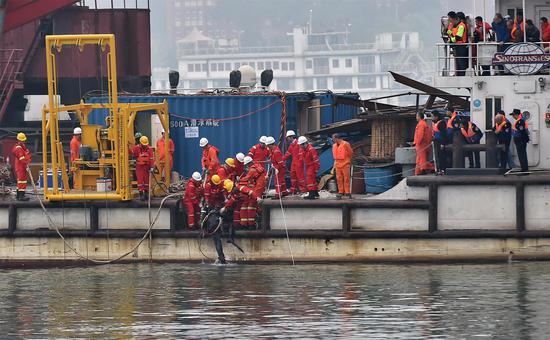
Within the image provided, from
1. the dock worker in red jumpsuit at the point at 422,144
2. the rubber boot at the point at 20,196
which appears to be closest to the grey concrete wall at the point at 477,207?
the dock worker in red jumpsuit at the point at 422,144

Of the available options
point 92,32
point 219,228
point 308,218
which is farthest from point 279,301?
point 92,32

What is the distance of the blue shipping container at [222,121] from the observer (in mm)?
28953

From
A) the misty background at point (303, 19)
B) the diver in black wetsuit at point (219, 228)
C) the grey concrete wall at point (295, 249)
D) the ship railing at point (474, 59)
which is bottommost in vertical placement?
the grey concrete wall at point (295, 249)

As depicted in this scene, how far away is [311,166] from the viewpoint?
26.6 metres

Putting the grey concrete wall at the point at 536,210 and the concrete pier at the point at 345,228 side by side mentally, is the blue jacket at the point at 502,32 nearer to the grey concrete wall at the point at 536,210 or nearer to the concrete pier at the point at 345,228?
the concrete pier at the point at 345,228

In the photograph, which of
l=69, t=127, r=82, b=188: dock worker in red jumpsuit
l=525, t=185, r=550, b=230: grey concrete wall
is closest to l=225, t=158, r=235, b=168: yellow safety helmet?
l=69, t=127, r=82, b=188: dock worker in red jumpsuit

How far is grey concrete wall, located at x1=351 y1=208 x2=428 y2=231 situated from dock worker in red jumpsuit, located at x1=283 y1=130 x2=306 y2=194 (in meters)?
1.61

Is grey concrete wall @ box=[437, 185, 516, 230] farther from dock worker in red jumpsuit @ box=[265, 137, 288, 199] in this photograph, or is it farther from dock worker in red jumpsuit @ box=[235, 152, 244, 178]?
dock worker in red jumpsuit @ box=[235, 152, 244, 178]

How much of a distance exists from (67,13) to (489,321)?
819 inches

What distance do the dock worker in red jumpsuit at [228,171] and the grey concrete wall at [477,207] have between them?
3913mm

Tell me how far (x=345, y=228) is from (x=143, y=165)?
403cm

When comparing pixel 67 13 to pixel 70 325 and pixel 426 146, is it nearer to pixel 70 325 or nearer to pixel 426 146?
pixel 426 146

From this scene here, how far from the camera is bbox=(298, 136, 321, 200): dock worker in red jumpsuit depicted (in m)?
26.4

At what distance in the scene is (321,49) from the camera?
151375 millimetres
